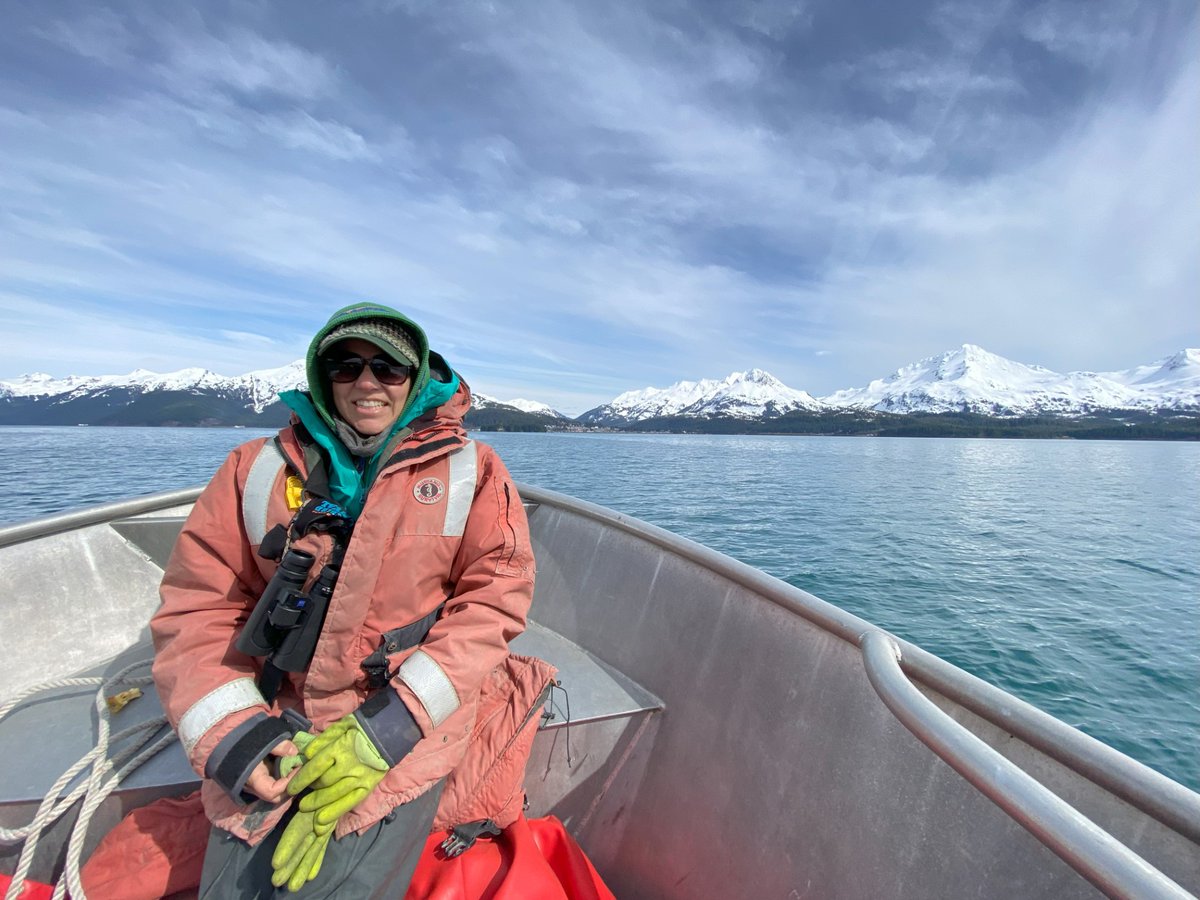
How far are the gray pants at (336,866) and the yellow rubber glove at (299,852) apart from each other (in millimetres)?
32

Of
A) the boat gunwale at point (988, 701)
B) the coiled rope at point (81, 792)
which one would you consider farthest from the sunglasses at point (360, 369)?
the boat gunwale at point (988, 701)

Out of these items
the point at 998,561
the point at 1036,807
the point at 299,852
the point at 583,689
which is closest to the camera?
the point at 1036,807

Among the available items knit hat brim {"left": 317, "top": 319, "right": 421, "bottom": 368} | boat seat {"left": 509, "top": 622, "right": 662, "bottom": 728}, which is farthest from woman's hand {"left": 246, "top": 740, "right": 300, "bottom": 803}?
knit hat brim {"left": 317, "top": 319, "right": 421, "bottom": 368}

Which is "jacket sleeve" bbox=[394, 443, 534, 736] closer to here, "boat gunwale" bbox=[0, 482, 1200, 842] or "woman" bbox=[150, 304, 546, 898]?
"woman" bbox=[150, 304, 546, 898]

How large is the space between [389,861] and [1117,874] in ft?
6.38

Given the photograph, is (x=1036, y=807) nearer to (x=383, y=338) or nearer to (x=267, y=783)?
(x=267, y=783)

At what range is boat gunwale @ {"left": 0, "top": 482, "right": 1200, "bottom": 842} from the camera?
1.31 metres

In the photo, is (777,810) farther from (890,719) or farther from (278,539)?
(278,539)

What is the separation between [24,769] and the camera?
2.46 meters

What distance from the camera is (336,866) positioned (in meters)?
1.72

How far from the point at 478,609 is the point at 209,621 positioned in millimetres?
973

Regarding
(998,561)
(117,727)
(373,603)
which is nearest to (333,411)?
(373,603)

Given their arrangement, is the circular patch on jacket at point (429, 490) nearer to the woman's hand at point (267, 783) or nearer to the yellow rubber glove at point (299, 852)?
Answer: the woman's hand at point (267, 783)

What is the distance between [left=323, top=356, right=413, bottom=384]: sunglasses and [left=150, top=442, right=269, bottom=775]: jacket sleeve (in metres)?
0.45
